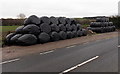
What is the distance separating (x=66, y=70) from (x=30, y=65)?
5.89 feet

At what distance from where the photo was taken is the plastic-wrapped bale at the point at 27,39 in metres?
14.8

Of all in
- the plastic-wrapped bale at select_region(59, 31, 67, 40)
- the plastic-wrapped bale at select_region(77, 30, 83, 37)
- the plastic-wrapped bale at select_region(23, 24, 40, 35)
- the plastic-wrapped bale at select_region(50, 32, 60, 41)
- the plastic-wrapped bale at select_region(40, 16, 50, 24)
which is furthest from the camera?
the plastic-wrapped bale at select_region(77, 30, 83, 37)

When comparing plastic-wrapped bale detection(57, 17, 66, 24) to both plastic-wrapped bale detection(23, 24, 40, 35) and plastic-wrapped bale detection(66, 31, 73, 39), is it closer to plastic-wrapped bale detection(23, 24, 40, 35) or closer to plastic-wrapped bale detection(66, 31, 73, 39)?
plastic-wrapped bale detection(66, 31, 73, 39)

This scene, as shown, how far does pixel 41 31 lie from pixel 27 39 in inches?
98.4

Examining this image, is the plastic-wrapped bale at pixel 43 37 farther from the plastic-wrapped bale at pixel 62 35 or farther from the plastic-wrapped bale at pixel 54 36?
the plastic-wrapped bale at pixel 62 35

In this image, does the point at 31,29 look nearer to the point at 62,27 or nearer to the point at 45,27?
the point at 45,27

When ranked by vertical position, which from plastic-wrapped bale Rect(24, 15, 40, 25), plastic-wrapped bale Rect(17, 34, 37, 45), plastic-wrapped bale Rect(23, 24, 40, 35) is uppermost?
plastic-wrapped bale Rect(24, 15, 40, 25)

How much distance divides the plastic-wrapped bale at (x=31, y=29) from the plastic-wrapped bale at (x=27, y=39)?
61cm

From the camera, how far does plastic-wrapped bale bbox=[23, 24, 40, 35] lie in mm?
15867

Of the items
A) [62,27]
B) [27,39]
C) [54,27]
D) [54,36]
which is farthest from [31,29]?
[62,27]

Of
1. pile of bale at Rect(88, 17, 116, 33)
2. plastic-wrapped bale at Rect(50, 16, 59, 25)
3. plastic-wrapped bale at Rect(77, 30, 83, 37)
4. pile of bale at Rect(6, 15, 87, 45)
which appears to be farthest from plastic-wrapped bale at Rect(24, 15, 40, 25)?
pile of bale at Rect(88, 17, 116, 33)

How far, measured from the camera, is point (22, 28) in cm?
1633

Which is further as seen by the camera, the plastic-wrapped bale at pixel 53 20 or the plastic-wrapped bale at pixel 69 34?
the plastic-wrapped bale at pixel 69 34

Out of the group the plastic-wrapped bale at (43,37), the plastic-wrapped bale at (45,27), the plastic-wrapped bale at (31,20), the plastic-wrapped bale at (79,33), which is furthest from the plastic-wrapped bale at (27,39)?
the plastic-wrapped bale at (79,33)
